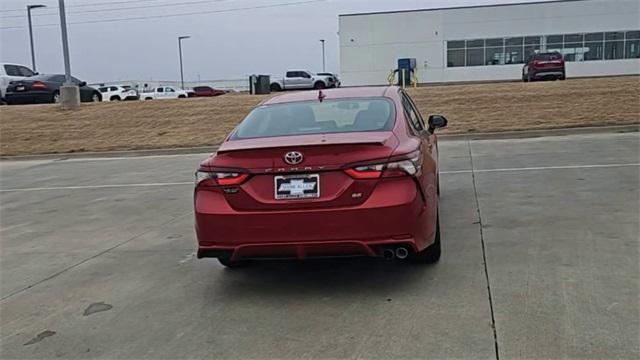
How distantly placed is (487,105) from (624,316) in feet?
53.6

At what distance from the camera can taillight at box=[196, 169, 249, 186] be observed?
4586mm

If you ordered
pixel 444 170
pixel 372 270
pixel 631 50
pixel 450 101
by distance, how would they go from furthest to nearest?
pixel 631 50, pixel 450 101, pixel 444 170, pixel 372 270

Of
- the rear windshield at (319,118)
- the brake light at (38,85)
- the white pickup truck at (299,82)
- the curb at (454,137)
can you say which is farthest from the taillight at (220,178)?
the white pickup truck at (299,82)

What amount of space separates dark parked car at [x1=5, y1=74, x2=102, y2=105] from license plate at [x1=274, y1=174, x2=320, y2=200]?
2493 centimetres

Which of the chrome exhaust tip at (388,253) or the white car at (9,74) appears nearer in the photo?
the chrome exhaust tip at (388,253)

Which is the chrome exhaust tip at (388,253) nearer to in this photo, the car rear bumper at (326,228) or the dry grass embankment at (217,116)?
the car rear bumper at (326,228)

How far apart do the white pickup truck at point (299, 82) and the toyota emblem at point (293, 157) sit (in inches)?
1462

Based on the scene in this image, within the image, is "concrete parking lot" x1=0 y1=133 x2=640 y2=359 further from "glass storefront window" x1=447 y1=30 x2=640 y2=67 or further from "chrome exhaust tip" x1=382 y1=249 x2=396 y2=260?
"glass storefront window" x1=447 y1=30 x2=640 y2=67

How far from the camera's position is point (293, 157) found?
4.49m

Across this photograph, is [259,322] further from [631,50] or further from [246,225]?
[631,50]

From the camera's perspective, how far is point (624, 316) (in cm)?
401

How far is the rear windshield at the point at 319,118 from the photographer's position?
515 centimetres

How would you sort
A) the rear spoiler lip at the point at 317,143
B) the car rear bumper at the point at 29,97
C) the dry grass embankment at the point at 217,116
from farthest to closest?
the car rear bumper at the point at 29,97 → the dry grass embankment at the point at 217,116 → the rear spoiler lip at the point at 317,143

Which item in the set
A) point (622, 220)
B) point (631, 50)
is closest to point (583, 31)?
point (631, 50)
